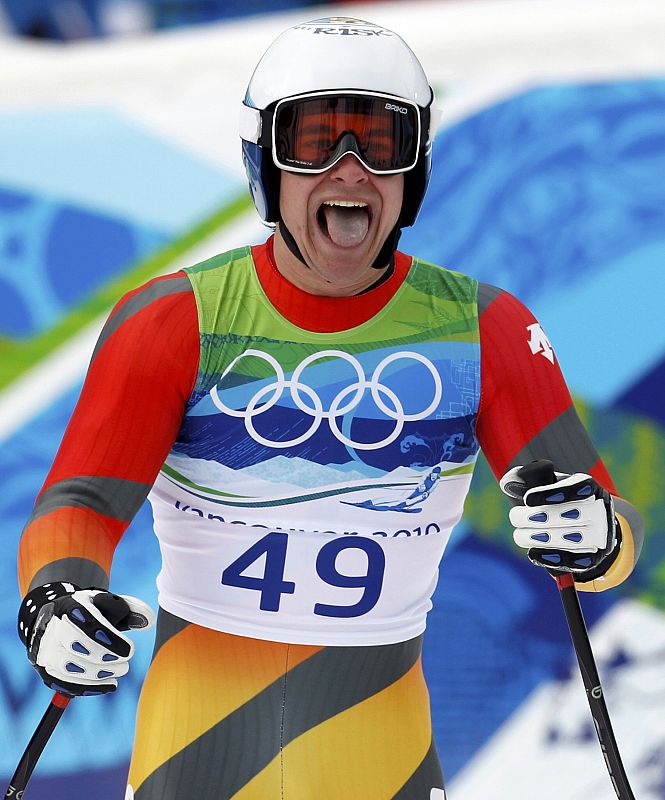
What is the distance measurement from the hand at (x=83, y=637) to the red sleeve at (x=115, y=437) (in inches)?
5.6

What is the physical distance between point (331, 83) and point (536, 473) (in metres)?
0.77

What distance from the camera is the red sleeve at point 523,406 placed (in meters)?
Answer: 2.38

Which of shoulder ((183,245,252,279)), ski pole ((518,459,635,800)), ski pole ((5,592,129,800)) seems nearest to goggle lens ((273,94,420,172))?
shoulder ((183,245,252,279))

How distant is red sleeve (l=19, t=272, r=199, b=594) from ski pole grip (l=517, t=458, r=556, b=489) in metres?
0.60

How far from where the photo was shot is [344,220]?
91.6 inches

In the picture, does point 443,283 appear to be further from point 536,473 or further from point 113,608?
point 113,608

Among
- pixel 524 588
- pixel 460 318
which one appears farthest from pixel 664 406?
pixel 460 318

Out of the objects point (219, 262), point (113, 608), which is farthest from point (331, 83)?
point (113, 608)

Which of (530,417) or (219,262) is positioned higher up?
(219,262)

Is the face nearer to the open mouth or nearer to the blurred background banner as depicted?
the open mouth

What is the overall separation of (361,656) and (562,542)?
464mm

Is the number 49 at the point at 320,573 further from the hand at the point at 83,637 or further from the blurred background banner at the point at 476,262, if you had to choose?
the blurred background banner at the point at 476,262

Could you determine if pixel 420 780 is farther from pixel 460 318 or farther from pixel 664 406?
pixel 664 406

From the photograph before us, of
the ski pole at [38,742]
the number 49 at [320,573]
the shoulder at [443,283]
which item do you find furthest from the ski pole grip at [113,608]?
the shoulder at [443,283]
